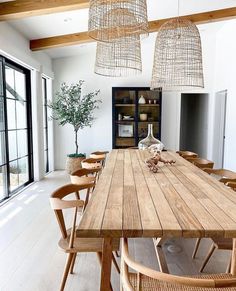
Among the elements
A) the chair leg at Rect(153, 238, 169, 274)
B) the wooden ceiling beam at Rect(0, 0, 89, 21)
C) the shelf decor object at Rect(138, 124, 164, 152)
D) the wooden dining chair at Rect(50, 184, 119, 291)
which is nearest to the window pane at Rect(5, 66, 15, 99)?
the wooden ceiling beam at Rect(0, 0, 89, 21)

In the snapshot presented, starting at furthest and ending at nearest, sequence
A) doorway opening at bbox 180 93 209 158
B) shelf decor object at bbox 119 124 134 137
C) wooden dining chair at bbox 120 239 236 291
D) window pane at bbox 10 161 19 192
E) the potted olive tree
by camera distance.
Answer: doorway opening at bbox 180 93 209 158 < shelf decor object at bbox 119 124 134 137 < the potted olive tree < window pane at bbox 10 161 19 192 < wooden dining chair at bbox 120 239 236 291

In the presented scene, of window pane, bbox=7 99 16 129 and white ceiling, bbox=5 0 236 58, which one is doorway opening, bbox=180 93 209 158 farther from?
window pane, bbox=7 99 16 129

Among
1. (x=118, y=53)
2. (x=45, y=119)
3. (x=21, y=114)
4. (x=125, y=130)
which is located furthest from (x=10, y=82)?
(x=125, y=130)

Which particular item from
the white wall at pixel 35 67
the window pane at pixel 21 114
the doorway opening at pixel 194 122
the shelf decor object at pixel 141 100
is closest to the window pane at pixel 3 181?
the window pane at pixel 21 114

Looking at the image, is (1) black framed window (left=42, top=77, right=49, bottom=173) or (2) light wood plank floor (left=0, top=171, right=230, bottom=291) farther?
(1) black framed window (left=42, top=77, right=49, bottom=173)

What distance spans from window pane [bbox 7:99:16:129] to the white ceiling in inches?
49.7

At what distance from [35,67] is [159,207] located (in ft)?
15.1

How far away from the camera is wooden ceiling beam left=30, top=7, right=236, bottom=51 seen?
4781 mm

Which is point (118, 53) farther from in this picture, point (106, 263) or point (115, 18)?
point (106, 263)

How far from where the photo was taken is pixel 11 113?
15.2ft

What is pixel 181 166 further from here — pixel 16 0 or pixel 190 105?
pixel 190 105

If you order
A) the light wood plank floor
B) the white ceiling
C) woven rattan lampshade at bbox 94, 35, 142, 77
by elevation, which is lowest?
the light wood plank floor

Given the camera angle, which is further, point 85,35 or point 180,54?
point 85,35

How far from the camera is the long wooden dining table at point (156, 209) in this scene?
128 cm
